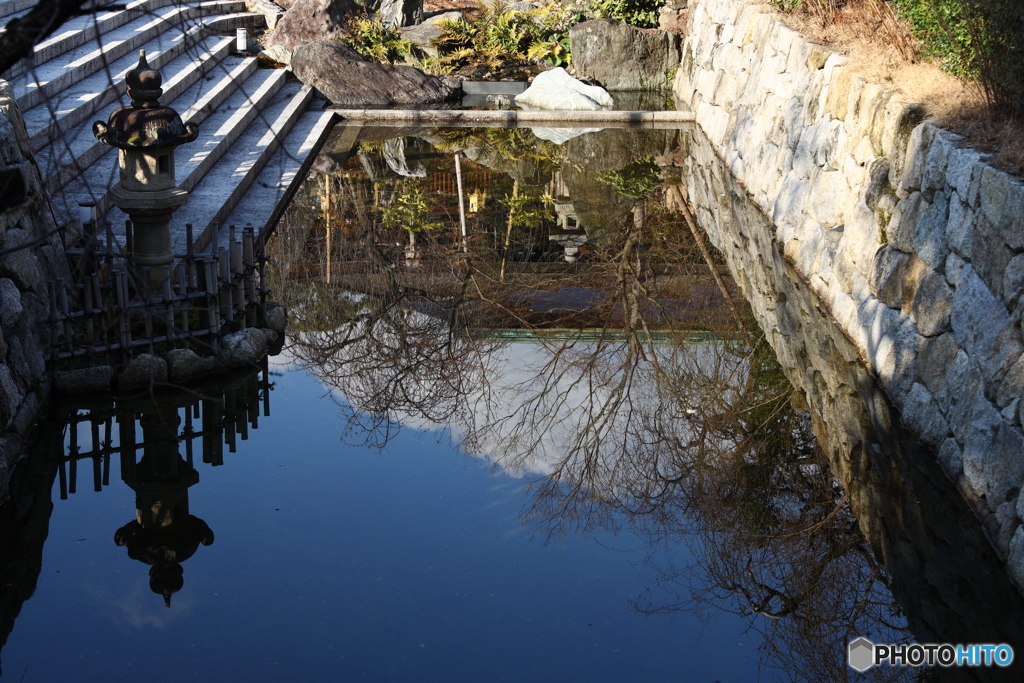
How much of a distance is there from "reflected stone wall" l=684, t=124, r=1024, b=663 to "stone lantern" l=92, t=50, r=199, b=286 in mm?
5041

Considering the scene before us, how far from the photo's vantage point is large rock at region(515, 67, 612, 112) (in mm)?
18641

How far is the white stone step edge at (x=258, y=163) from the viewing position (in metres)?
9.80

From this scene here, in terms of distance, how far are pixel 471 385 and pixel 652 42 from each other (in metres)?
15.1

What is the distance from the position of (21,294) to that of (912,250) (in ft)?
21.0

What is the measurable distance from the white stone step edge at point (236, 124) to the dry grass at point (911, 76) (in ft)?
18.0

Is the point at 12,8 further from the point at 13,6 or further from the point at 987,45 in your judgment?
→ the point at 987,45

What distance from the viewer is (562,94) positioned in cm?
1889

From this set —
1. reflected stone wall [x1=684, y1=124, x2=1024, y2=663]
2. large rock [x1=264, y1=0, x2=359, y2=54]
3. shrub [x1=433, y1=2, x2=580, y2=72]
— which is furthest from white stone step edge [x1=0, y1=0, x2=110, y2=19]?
reflected stone wall [x1=684, y1=124, x2=1024, y2=663]

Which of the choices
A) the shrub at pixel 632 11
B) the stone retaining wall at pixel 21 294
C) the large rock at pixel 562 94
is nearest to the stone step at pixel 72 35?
the stone retaining wall at pixel 21 294

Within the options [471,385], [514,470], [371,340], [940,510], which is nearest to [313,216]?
[371,340]

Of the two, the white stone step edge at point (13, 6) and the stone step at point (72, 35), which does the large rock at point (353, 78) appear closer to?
the stone step at point (72, 35)

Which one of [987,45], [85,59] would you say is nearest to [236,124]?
[85,59]

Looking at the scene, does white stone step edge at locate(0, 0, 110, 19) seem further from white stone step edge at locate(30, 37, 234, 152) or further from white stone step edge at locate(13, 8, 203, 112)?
white stone step edge at locate(30, 37, 234, 152)

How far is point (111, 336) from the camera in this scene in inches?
281
